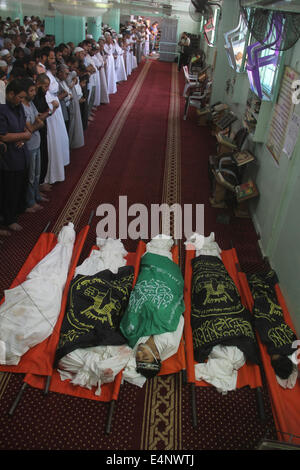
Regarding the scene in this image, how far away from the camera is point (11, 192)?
3.73 m

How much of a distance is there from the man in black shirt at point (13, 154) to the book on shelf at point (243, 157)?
2611 mm

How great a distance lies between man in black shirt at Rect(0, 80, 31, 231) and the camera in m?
3.36

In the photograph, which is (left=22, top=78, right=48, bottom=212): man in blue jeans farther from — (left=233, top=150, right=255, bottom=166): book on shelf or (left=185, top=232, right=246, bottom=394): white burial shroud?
(left=185, top=232, right=246, bottom=394): white burial shroud

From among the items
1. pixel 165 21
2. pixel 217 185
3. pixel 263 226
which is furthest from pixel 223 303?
pixel 165 21

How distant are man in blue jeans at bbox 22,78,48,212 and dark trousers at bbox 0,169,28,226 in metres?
0.16

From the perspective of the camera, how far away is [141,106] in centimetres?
929

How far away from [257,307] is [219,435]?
108 cm

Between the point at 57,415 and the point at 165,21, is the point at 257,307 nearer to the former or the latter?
the point at 57,415

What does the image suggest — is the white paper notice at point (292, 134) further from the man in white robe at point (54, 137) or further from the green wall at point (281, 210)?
the man in white robe at point (54, 137)

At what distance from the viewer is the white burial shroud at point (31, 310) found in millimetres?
2471

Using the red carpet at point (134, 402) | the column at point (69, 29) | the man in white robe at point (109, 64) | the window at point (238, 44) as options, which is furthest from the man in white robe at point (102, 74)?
the window at point (238, 44)

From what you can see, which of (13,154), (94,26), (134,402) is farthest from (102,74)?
(134,402)

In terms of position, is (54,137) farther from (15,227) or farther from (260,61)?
(260,61)

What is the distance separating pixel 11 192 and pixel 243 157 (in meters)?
→ 2.89
